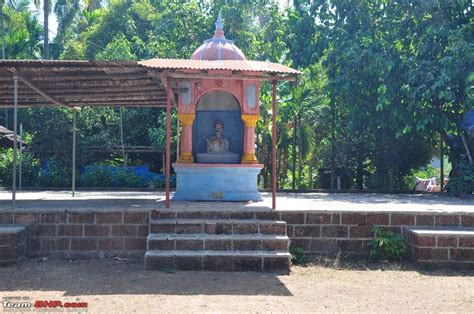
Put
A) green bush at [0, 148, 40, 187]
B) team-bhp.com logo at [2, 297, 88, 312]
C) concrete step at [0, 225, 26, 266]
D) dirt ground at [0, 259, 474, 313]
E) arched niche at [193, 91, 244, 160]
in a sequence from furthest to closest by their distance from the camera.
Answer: green bush at [0, 148, 40, 187]
arched niche at [193, 91, 244, 160]
concrete step at [0, 225, 26, 266]
dirt ground at [0, 259, 474, 313]
team-bhp.com logo at [2, 297, 88, 312]

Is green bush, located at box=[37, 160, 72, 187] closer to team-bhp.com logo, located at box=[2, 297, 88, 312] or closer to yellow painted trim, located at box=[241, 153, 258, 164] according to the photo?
yellow painted trim, located at box=[241, 153, 258, 164]

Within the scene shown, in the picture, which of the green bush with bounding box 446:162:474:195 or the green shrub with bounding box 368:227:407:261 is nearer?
the green shrub with bounding box 368:227:407:261

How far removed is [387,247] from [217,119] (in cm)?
445

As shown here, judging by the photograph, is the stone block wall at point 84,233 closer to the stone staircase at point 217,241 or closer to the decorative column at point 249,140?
the stone staircase at point 217,241

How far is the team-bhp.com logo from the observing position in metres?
4.99

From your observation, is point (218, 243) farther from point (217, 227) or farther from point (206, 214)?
point (206, 214)

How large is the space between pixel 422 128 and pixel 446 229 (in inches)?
282

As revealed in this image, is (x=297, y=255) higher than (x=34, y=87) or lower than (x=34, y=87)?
lower

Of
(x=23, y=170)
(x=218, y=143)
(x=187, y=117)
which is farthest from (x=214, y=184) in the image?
(x=23, y=170)

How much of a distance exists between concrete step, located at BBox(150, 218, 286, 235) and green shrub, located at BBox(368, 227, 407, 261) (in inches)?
57.6

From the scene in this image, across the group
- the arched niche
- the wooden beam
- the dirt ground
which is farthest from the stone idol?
the dirt ground

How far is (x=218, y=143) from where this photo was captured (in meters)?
10.3

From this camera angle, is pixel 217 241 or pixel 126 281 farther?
pixel 217 241

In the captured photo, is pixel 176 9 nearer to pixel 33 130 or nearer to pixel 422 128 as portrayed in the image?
pixel 33 130
